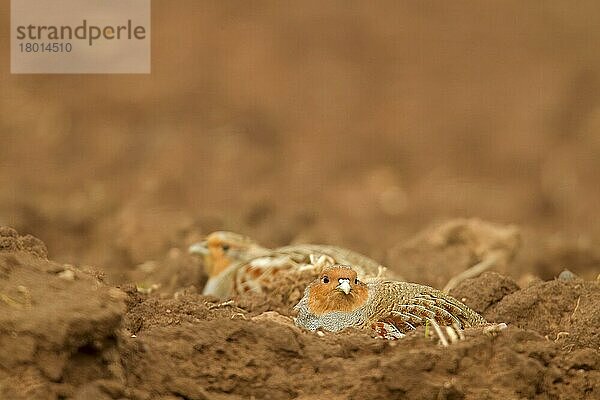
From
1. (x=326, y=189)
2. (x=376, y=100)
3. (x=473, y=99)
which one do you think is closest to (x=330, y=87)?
(x=376, y=100)

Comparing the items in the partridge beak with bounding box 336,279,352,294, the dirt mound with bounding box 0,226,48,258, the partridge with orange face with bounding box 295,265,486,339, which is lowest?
the partridge with orange face with bounding box 295,265,486,339

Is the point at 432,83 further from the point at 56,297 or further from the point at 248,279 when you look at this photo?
the point at 56,297

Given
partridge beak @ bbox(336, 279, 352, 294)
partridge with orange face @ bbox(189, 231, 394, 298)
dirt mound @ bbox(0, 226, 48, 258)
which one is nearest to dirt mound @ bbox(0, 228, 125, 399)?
dirt mound @ bbox(0, 226, 48, 258)

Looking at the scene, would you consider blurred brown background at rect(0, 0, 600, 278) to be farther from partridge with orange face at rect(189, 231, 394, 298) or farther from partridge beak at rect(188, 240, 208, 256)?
partridge with orange face at rect(189, 231, 394, 298)

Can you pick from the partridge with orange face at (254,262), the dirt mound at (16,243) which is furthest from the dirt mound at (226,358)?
the partridge with orange face at (254,262)

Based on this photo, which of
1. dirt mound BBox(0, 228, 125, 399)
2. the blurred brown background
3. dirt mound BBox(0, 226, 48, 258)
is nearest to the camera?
dirt mound BBox(0, 228, 125, 399)

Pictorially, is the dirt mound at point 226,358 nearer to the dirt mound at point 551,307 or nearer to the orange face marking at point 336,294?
the dirt mound at point 551,307

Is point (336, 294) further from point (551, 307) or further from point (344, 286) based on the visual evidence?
point (551, 307)
